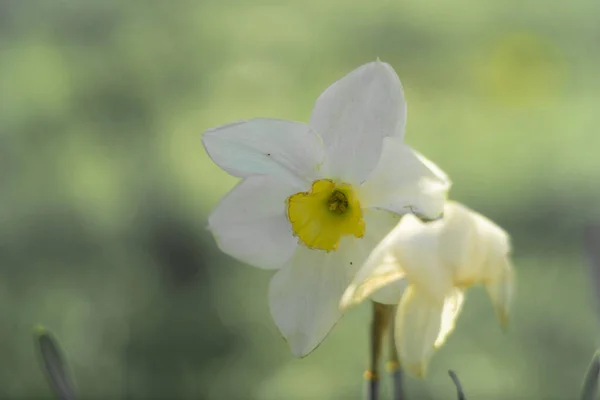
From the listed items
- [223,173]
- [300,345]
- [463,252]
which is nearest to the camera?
[463,252]

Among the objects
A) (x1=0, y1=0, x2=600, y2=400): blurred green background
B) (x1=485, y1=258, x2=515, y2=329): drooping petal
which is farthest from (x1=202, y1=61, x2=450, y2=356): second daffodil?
(x1=0, y1=0, x2=600, y2=400): blurred green background

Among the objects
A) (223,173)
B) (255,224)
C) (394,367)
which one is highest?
(255,224)

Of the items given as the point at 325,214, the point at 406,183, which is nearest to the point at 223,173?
the point at 325,214

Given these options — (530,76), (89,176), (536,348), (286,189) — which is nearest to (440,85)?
(530,76)

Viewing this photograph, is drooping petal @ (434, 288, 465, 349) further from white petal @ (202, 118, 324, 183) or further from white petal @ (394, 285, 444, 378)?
white petal @ (202, 118, 324, 183)

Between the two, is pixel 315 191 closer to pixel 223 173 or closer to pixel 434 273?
pixel 434 273

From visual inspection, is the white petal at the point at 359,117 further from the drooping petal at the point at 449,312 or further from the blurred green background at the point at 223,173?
the blurred green background at the point at 223,173

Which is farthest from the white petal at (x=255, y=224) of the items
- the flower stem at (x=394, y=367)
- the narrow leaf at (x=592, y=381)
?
the narrow leaf at (x=592, y=381)
